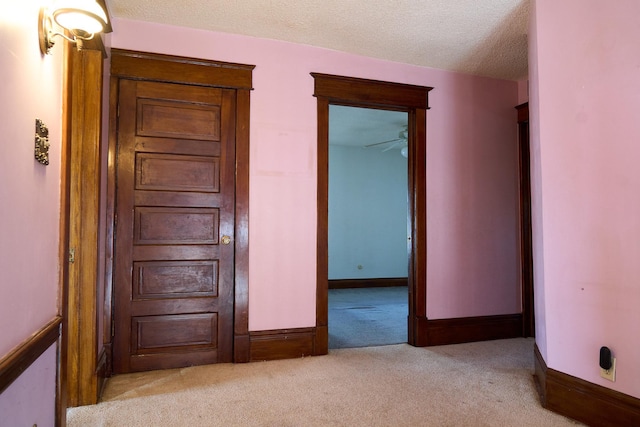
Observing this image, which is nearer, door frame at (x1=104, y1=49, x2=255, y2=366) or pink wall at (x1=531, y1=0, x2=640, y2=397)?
pink wall at (x1=531, y1=0, x2=640, y2=397)

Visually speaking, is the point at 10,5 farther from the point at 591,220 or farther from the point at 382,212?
the point at 382,212

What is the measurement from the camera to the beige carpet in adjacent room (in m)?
2.08

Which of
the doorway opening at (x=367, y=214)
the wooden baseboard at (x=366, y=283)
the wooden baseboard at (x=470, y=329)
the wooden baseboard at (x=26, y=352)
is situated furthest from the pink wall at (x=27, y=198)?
the wooden baseboard at (x=366, y=283)

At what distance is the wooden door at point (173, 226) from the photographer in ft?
9.19

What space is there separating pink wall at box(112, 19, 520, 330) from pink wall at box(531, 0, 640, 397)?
1217 mm

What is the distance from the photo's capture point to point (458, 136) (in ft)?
12.1

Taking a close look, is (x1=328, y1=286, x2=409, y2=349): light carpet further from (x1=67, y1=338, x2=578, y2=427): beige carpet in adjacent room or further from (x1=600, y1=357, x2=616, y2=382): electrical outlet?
(x1=600, y1=357, x2=616, y2=382): electrical outlet

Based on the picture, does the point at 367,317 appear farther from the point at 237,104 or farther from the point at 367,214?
the point at 367,214

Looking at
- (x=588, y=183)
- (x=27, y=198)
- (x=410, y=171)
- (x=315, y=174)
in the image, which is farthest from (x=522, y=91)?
(x=27, y=198)

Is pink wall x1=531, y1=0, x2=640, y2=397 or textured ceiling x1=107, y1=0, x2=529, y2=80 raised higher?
textured ceiling x1=107, y1=0, x2=529, y2=80

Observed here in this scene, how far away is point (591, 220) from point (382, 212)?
212 inches

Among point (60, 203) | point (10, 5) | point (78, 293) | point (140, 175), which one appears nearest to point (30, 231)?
point (60, 203)

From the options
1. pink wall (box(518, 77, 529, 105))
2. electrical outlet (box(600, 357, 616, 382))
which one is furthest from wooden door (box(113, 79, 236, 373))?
pink wall (box(518, 77, 529, 105))

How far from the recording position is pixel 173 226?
9.52 feet
